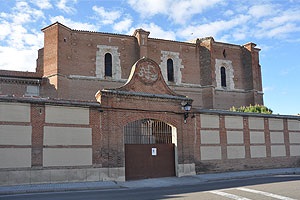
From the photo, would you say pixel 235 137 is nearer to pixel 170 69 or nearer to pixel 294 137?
pixel 294 137

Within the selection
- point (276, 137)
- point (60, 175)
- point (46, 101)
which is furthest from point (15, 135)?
point (276, 137)

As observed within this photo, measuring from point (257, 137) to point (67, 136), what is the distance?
40.7 ft

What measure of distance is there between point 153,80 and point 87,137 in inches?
191

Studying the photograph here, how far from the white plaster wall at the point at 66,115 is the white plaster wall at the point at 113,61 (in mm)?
16599

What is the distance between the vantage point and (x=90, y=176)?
15.8 metres

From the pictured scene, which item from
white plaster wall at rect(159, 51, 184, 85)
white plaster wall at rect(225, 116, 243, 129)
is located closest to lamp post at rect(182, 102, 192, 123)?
white plaster wall at rect(225, 116, 243, 129)

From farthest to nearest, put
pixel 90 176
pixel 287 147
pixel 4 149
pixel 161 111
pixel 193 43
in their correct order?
1. pixel 193 43
2. pixel 287 147
3. pixel 161 111
4. pixel 90 176
5. pixel 4 149

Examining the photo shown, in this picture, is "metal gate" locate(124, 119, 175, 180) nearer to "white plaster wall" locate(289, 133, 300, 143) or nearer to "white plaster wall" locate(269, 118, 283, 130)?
"white plaster wall" locate(269, 118, 283, 130)

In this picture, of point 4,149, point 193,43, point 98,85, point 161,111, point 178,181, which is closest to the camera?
point 4,149

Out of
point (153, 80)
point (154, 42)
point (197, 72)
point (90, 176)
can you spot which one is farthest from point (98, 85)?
point (90, 176)

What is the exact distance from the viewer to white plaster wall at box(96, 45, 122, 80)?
32688 millimetres

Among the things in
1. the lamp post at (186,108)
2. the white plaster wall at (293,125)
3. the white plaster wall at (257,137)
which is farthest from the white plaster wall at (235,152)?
the white plaster wall at (293,125)

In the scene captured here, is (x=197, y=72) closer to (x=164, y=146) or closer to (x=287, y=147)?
(x=287, y=147)

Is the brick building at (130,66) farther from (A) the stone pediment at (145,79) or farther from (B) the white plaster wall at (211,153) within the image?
(B) the white plaster wall at (211,153)
